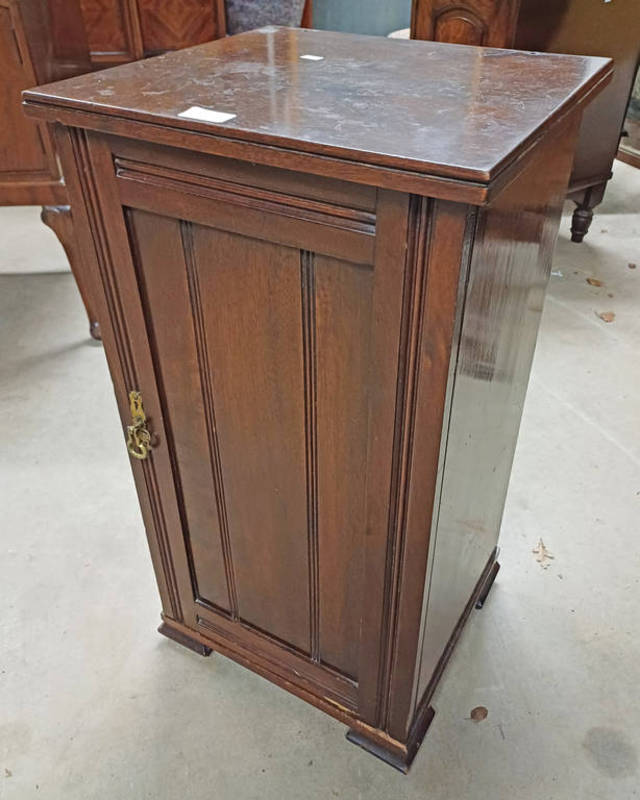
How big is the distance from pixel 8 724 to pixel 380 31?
14.4 feet

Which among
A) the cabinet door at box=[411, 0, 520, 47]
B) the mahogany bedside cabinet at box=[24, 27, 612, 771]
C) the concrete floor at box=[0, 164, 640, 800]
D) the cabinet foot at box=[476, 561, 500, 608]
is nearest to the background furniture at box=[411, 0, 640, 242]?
the cabinet door at box=[411, 0, 520, 47]

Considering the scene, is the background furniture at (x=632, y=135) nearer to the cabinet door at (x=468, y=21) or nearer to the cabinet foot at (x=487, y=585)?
the cabinet door at (x=468, y=21)

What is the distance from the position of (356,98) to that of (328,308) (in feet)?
0.83

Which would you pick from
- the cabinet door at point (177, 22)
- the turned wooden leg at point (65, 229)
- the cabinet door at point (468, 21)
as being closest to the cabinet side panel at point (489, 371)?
the turned wooden leg at point (65, 229)

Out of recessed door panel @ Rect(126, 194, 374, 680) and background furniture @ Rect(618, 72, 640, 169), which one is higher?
recessed door panel @ Rect(126, 194, 374, 680)

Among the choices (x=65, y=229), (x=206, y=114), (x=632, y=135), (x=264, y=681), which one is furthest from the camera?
(x=632, y=135)

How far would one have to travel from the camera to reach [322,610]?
3.75 feet

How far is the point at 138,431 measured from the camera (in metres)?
1.11

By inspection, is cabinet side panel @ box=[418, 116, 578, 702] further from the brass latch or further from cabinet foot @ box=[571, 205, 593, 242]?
cabinet foot @ box=[571, 205, 593, 242]

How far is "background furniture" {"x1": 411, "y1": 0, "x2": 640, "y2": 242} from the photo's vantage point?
6.88ft

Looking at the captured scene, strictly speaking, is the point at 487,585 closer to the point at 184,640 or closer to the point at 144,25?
the point at 184,640

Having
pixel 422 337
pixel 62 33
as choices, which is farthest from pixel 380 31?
pixel 422 337

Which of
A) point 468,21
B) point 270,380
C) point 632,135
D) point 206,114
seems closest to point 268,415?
point 270,380

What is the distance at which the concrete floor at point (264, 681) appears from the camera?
3.99 feet
